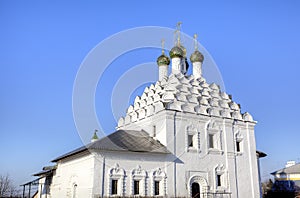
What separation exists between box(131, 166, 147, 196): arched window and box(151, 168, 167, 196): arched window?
571 mm

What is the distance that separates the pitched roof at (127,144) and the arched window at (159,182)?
102 cm

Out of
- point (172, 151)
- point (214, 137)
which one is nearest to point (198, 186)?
point (172, 151)

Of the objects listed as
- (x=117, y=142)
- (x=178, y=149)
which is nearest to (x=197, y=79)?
(x=178, y=149)

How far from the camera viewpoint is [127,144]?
1590 cm

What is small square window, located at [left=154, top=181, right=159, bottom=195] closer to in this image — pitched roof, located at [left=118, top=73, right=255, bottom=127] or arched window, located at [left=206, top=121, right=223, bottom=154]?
pitched roof, located at [left=118, top=73, right=255, bottom=127]

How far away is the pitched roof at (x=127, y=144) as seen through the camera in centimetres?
1511

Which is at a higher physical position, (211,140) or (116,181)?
(211,140)

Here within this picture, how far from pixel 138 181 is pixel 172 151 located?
→ 243 centimetres

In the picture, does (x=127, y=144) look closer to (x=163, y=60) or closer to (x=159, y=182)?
(x=159, y=182)

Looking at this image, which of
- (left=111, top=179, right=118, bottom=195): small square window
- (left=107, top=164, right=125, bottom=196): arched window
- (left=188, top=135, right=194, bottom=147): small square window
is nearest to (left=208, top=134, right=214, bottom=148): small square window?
(left=188, top=135, right=194, bottom=147): small square window

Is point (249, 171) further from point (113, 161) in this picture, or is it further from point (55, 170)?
point (55, 170)

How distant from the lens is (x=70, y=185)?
17.1m

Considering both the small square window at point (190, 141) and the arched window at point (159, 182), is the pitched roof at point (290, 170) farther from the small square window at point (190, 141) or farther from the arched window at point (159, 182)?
the arched window at point (159, 182)

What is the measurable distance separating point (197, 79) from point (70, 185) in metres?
9.87
